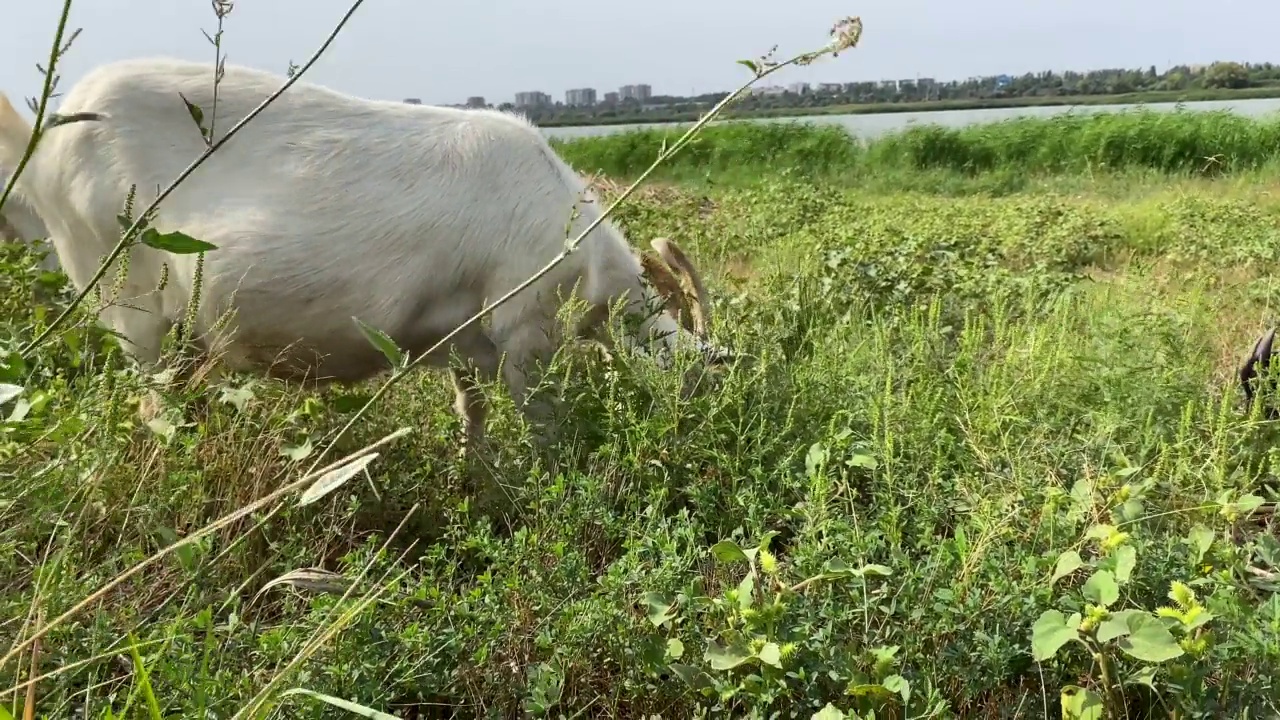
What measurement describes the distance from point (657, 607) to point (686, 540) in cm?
37

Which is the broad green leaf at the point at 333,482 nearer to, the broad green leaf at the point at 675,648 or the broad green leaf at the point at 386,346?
the broad green leaf at the point at 386,346

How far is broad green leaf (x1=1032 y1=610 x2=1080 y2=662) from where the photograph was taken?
51.5 inches

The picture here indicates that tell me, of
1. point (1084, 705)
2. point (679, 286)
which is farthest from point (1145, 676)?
point (679, 286)

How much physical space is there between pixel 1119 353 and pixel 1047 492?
117 centimetres

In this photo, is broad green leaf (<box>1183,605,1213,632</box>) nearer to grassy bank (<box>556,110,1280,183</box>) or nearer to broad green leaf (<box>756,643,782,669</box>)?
broad green leaf (<box>756,643,782,669</box>)

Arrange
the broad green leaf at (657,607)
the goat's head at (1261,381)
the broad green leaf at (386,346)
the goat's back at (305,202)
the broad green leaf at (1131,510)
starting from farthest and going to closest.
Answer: the goat's back at (305,202) → the goat's head at (1261,381) → the broad green leaf at (1131,510) → the broad green leaf at (657,607) → the broad green leaf at (386,346)

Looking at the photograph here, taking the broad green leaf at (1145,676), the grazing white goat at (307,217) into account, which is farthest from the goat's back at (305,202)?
the broad green leaf at (1145,676)

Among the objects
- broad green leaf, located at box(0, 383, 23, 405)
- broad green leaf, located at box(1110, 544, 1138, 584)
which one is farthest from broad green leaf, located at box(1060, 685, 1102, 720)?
broad green leaf, located at box(0, 383, 23, 405)

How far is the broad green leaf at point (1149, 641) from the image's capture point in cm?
125

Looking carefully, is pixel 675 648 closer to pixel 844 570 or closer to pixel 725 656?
pixel 725 656

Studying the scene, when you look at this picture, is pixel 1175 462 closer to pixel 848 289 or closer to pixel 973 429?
pixel 973 429

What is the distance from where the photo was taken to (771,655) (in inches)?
51.5

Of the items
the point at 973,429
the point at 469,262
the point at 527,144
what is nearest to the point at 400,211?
the point at 469,262

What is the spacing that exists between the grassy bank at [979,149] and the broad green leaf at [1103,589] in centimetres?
1101
